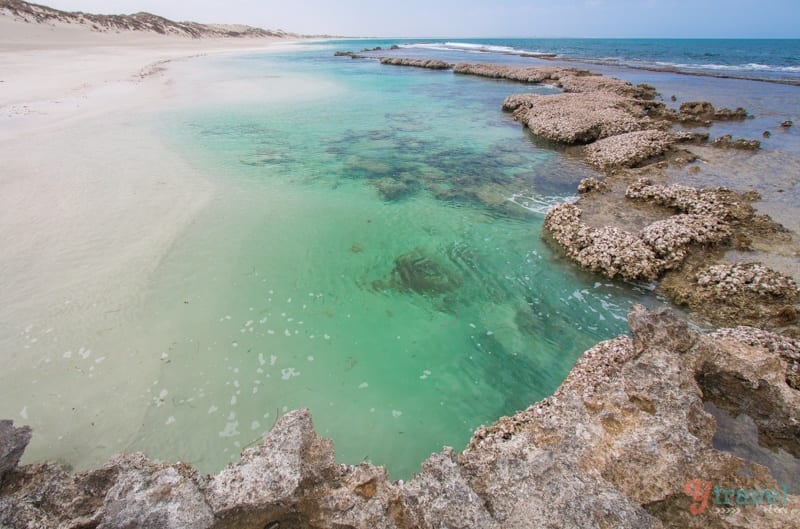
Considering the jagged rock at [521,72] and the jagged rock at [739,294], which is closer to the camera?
the jagged rock at [739,294]

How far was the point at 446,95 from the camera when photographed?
3591cm

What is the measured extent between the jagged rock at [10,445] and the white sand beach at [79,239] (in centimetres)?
169

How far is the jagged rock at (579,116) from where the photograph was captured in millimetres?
20578

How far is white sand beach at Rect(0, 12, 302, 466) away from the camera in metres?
6.59

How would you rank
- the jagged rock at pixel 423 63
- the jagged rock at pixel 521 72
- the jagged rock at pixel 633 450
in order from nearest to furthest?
the jagged rock at pixel 633 450, the jagged rock at pixel 521 72, the jagged rock at pixel 423 63


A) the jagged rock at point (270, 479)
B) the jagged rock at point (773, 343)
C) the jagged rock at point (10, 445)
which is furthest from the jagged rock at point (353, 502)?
the jagged rock at point (773, 343)

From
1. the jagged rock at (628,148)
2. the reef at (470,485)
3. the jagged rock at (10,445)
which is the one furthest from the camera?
the jagged rock at (628,148)

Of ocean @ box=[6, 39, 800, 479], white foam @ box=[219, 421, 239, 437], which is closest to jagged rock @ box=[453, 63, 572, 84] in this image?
ocean @ box=[6, 39, 800, 479]

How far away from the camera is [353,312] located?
870 centimetres

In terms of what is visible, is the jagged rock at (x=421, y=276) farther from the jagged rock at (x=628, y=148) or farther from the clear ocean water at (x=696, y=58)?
the clear ocean water at (x=696, y=58)

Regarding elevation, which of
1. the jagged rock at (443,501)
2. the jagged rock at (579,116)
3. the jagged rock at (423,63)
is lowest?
the jagged rock at (443,501)

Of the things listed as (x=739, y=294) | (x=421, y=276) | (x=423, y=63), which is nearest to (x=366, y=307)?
(x=421, y=276)

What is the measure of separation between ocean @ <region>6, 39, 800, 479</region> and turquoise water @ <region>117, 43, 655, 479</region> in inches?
1.6

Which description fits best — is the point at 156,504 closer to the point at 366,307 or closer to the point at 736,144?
the point at 366,307
